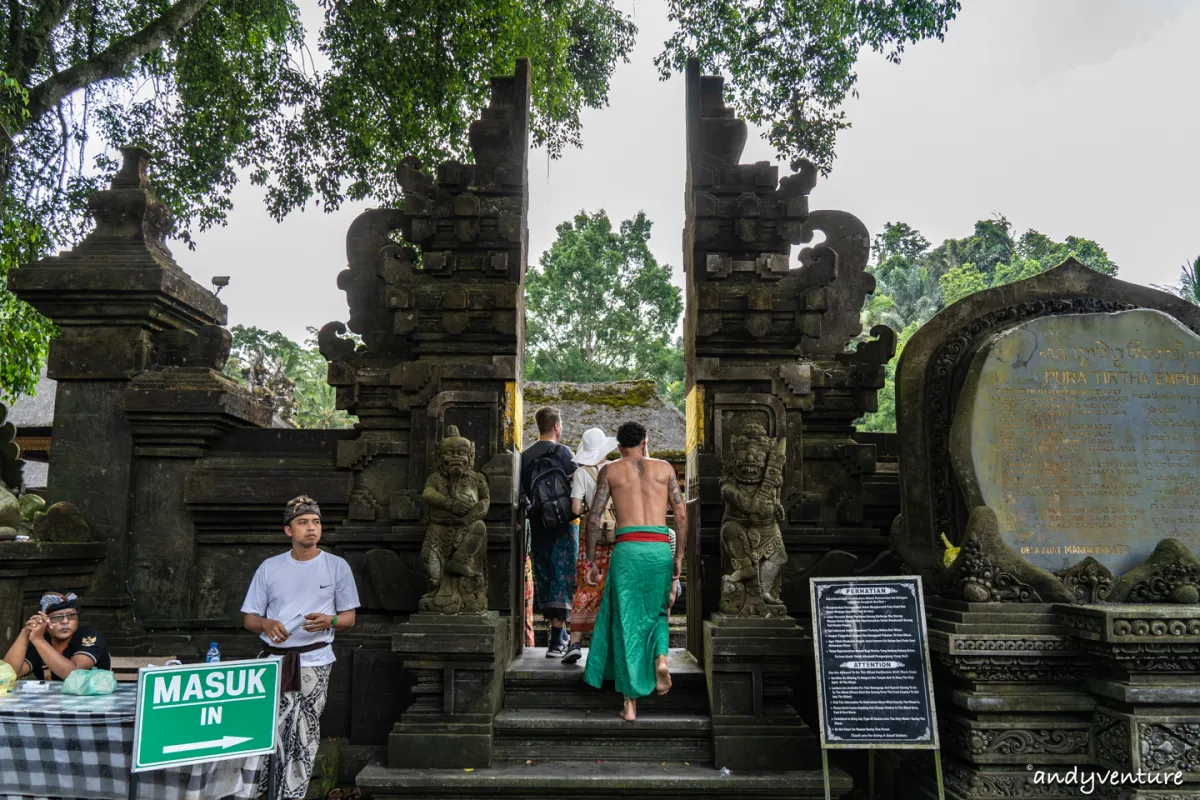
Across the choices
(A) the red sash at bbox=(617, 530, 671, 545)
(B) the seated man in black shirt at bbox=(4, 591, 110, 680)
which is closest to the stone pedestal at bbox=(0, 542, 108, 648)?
(B) the seated man in black shirt at bbox=(4, 591, 110, 680)

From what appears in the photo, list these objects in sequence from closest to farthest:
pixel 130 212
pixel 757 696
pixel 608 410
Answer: pixel 757 696, pixel 130 212, pixel 608 410

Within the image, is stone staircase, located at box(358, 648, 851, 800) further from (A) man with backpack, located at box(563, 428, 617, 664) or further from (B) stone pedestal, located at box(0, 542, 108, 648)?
(B) stone pedestal, located at box(0, 542, 108, 648)

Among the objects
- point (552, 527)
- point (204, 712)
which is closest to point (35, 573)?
point (204, 712)

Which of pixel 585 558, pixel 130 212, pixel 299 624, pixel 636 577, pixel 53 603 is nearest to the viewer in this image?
pixel 53 603

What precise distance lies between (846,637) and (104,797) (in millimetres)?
3721

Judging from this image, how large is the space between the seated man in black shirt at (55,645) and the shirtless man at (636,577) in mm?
2734

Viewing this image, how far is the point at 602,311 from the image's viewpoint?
102ft

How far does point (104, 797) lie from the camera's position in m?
3.91

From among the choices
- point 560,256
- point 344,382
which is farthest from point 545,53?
point 560,256

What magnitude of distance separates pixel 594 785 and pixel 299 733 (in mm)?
1633

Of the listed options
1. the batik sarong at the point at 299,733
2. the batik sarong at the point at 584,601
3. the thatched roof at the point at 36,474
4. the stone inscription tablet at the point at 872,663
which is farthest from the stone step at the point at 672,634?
the thatched roof at the point at 36,474

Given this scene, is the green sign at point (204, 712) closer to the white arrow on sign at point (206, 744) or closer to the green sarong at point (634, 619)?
the white arrow on sign at point (206, 744)

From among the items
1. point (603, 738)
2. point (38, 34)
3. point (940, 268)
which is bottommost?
point (603, 738)

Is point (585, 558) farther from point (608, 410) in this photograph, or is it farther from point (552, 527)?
point (608, 410)
